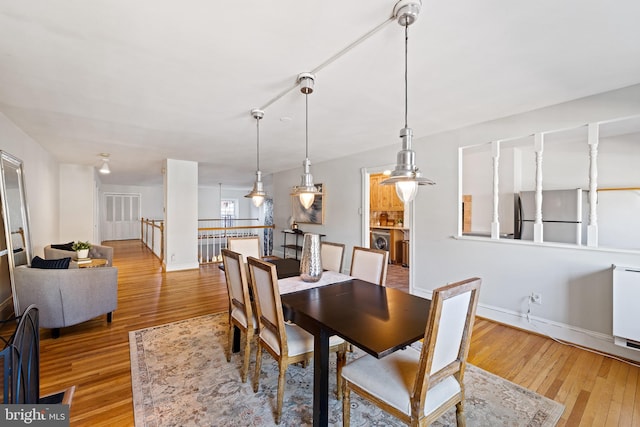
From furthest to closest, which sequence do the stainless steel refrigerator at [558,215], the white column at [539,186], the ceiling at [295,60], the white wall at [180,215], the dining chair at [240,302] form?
the white wall at [180,215] < the stainless steel refrigerator at [558,215] < the white column at [539,186] < the dining chair at [240,302] < the ceiling at [295,60]

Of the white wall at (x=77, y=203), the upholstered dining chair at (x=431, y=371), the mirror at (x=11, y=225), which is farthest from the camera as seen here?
the white wall at (x=77, y=203)

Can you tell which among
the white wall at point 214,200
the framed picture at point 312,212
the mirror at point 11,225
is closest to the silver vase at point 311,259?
the framed picture at point 312,212

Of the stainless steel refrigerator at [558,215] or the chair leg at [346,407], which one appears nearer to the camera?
the chair leg at [346,407]

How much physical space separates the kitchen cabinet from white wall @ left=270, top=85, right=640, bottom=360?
2181 millimetres

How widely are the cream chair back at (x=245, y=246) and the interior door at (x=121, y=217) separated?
31.8ft

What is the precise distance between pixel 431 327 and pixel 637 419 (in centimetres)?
→ 185

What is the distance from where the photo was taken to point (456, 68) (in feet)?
6.96

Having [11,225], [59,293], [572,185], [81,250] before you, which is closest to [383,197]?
[572,185]

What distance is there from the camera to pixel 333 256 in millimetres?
3184

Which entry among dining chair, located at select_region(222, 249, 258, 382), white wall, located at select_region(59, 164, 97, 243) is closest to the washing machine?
dining chair, located at select_region(222, 249, 258, 382)

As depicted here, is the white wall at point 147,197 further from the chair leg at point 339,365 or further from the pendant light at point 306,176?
the chair leg at point 339,365

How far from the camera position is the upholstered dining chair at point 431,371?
1286 mm

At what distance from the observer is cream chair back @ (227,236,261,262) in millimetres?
3508

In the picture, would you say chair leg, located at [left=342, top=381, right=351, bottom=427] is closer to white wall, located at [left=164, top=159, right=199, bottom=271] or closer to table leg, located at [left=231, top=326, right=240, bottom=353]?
table leg, located at [left=231, top=326, right=240, bottom=353]
